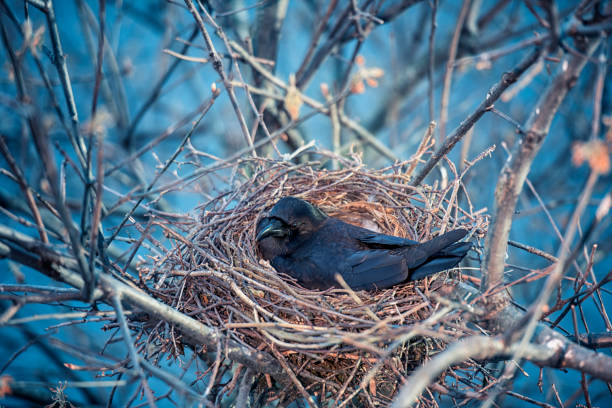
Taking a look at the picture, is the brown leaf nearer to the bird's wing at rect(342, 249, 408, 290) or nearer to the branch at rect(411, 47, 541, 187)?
the bird's wing at rect(342, 249, 408, 290)

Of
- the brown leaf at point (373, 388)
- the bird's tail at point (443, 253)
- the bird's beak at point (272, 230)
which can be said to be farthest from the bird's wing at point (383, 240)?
the brown leaf at point (373, 388)

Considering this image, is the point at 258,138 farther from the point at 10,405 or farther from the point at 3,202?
the point at 10,405

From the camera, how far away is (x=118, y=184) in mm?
7461

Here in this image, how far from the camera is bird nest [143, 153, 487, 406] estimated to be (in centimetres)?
269

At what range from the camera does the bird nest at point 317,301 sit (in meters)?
2.69

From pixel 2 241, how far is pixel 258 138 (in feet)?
14.1

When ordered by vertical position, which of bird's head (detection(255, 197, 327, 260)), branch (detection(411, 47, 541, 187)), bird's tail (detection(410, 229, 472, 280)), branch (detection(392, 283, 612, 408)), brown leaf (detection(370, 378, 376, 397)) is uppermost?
branch (detection(411, 47, 541, 187))

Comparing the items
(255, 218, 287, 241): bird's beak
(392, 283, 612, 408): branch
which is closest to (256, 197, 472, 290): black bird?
(255, 218, 287, 241): bird's beak

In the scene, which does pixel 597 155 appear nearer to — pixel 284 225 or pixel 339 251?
pixel 339 251

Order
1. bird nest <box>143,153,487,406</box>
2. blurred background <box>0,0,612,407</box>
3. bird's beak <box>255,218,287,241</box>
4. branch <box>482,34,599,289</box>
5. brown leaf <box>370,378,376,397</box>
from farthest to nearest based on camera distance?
blurred background <box>0,0,612,407</box> < bird's beak <box>255,218,287,241</box> < brown leaf <box>370,378,376,397</box> < bird nest <box>143,153,487,406</box> < branch <box>482,34,599,289</box>

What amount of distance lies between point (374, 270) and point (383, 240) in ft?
1.04

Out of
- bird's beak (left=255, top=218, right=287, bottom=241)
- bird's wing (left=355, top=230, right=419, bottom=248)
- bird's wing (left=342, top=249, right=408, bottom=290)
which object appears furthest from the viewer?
bird's beak (left=255, top=218, right=287, bottom=241)

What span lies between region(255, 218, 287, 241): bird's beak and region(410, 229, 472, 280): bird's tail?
1.26 meters

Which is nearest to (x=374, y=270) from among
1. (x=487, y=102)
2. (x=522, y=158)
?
(x=487, y=102)
